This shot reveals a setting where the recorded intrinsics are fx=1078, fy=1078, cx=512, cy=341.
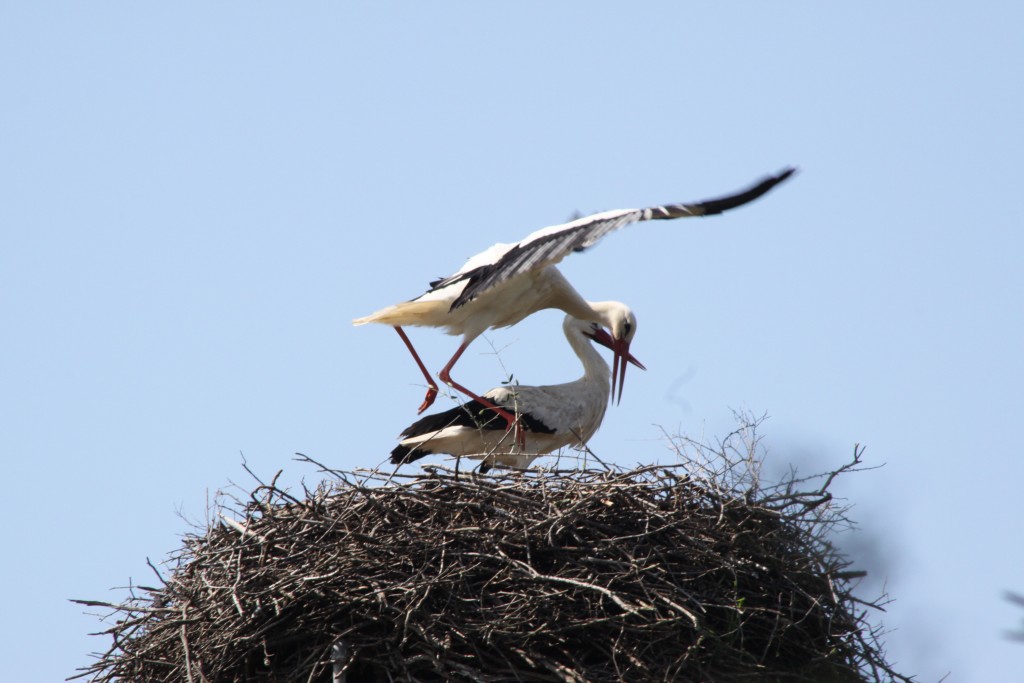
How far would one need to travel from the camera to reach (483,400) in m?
6.70

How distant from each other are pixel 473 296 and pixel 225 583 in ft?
6.59

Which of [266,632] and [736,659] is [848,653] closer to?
[736,659]

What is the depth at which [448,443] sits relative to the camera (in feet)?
21.4

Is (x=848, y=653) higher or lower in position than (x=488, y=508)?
lower

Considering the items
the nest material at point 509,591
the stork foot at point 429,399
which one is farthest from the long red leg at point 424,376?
the nest material at point 509,591

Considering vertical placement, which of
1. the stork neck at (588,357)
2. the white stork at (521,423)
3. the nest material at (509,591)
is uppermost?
the stork neck at (588,357)

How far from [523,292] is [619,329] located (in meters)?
0.89

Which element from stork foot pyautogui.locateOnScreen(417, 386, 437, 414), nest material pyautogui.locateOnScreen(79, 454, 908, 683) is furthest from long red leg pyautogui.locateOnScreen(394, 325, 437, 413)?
nest material pyautogui.locateOnScreen(79, 454, 908, 683)

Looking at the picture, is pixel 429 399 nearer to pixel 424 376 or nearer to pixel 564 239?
pixel 424 376

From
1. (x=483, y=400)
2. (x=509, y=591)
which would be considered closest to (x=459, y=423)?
(x=483, y=400)

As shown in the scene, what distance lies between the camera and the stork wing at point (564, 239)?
5.22 meters

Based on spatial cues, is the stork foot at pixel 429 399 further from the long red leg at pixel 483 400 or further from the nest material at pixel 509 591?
the nest material at pixel 509 591

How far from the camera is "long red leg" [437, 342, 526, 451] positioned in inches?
256

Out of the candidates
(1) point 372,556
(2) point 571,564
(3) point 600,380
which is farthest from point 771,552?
(3) point 600,380
